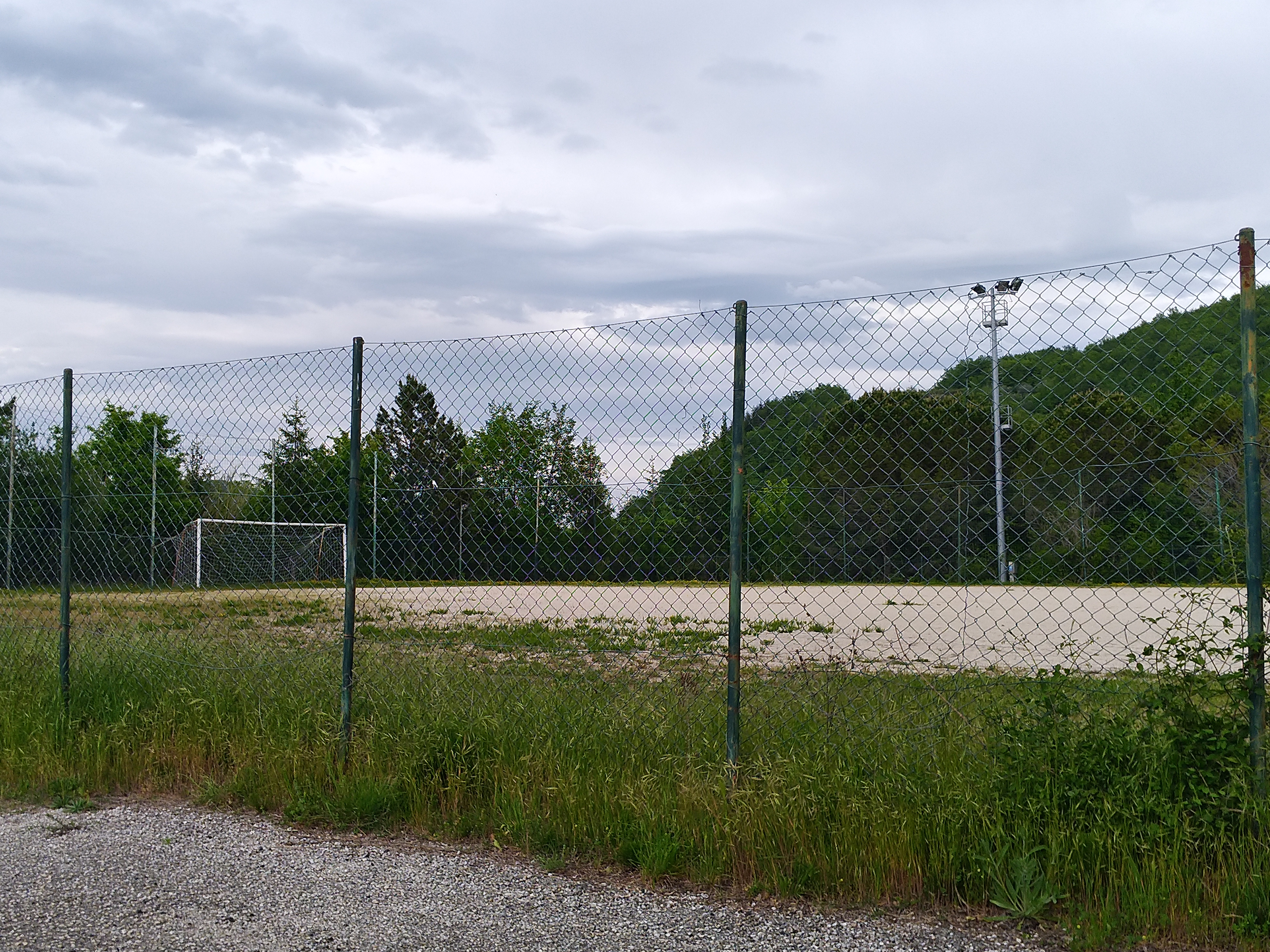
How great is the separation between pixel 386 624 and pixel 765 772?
923 centimetres

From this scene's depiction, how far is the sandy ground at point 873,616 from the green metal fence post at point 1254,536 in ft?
7.19

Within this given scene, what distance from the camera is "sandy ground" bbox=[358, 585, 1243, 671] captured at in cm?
895

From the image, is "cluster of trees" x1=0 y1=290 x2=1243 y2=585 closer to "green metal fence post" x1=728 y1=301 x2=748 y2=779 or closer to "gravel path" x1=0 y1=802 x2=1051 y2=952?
"green metal fence post" x1=728 y1=301 x2=748 y2=779

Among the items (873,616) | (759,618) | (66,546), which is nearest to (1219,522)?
(759,618)

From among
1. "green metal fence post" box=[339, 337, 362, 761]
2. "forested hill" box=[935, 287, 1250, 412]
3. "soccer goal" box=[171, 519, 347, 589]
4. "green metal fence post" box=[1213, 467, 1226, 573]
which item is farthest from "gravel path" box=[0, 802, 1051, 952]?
"soccer goal" box=[171, 519, 347, 589]

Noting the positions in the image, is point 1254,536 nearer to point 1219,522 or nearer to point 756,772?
point 1219,522

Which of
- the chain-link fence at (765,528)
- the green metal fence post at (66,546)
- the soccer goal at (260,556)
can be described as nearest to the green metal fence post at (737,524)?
the chain-link fence at (765,528)

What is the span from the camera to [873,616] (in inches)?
637

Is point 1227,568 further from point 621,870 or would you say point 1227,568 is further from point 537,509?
point 537,509

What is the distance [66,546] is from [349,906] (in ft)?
12.9

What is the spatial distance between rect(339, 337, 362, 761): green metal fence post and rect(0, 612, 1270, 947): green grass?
9cm

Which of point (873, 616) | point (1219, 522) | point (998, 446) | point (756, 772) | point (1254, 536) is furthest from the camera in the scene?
point (873, 616)

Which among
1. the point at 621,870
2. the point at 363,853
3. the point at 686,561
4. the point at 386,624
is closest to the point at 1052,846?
the point at 621,870

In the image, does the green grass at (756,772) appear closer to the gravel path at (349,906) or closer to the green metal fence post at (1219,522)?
the gravel path at (349,906)
